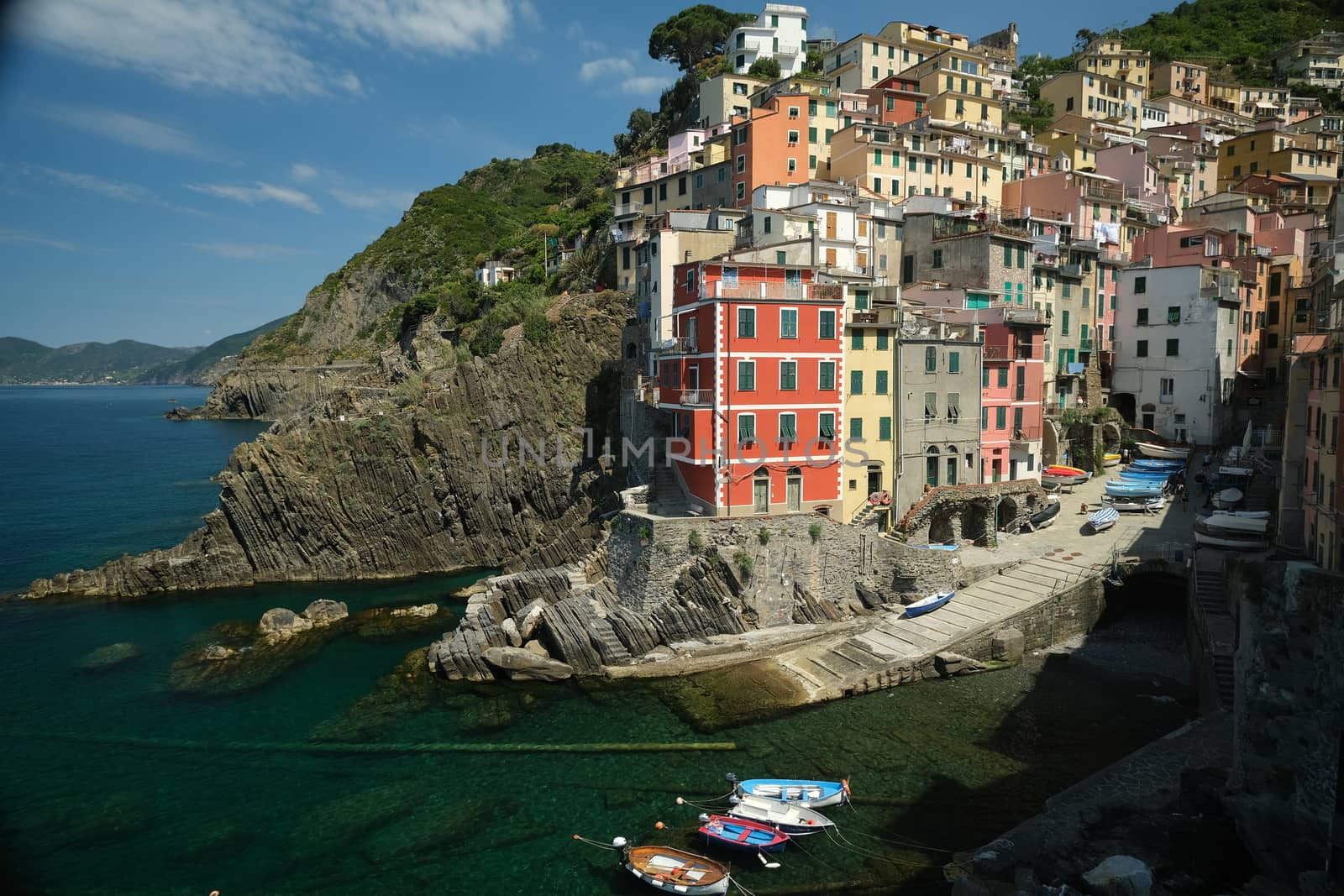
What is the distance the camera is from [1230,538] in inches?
1192

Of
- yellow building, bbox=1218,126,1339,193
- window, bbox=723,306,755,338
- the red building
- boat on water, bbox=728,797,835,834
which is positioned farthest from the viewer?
yellow building, bbox=1218,126,1339,193

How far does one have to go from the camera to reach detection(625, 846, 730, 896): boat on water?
1753 centimetres

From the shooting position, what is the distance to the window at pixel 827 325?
3256 centimetres

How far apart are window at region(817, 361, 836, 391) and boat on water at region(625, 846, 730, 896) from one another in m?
19.7

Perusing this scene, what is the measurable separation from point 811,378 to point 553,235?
160 feet

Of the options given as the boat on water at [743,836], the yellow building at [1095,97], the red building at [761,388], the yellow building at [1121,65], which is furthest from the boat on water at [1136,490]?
the yellow building at [1121,65]

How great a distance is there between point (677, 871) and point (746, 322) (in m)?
20.3

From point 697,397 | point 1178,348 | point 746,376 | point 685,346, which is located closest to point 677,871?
point 697,397

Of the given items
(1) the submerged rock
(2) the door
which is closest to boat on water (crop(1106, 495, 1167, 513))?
(2) the door

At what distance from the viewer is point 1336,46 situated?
90250 mm

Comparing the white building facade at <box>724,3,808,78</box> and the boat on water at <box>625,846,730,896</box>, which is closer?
the boat on water at <box>625,846,730,896</box>

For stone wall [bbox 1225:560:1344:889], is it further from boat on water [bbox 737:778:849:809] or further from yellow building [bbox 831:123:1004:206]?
yellow building [bbox 831:123:1004:206]

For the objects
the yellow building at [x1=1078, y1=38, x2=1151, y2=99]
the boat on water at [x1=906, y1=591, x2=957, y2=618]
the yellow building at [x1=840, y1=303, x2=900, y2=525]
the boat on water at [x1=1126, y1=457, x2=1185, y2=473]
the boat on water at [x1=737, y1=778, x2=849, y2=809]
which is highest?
the yellow building at [x1=1078, y1=38, x2=1151, y2=99]

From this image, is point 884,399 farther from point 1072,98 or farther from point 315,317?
point 315,317
